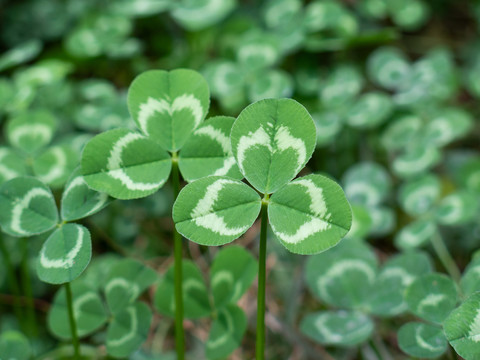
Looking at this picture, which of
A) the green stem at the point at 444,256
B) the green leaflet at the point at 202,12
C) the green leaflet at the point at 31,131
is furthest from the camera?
the green leaflet at the point at 202,12

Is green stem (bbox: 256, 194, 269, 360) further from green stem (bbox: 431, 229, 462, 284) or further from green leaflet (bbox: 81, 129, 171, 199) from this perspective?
green stem (bbox: 431, 229, 462, 284)

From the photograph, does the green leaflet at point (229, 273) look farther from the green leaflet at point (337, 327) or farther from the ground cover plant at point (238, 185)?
the green leaflet at point (337, 327)

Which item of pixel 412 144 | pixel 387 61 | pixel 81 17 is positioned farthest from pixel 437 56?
pixel 81 17

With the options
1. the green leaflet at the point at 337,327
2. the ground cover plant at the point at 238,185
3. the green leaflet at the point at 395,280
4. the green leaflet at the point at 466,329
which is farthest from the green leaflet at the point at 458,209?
the green leaflet at the point at 466,329

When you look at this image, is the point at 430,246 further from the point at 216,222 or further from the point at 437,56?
the point at 216,222

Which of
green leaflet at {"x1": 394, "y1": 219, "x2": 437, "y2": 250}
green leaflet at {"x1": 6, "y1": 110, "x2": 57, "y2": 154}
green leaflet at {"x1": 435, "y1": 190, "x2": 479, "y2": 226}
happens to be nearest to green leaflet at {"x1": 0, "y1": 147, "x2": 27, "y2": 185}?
green leaflet at {"x1": 6, "y1": 110, "x2": 57, "y2": 154}

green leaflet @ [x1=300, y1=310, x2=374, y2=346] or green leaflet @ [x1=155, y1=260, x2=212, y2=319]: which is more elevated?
green leaflet @ [x1=155, y1=260, x2=212, y2=319]
